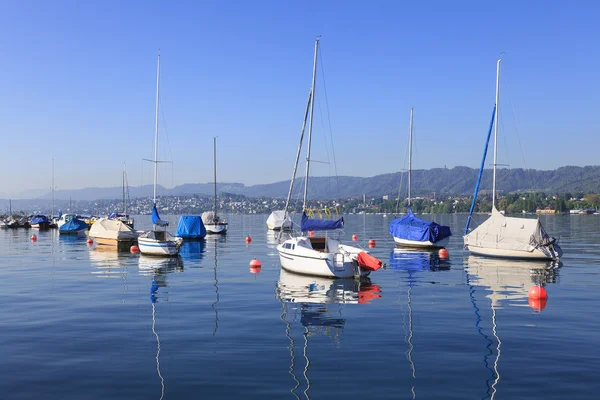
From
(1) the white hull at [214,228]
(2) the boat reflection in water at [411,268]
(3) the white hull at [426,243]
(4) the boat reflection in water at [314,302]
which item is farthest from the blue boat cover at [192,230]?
(4) the boat reflection in water at [314,302]

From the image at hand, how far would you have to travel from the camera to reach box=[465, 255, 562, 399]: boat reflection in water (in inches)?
622

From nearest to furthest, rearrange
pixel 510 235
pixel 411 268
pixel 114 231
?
pixel 411 268 → pixel 510 235 → pixel 114 231

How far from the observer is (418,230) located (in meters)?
56.2

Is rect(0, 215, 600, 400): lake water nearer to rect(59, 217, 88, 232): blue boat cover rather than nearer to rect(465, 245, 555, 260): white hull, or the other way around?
rect(465, 245, 555, 260): white hull

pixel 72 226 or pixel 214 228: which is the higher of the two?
pixel 72 226

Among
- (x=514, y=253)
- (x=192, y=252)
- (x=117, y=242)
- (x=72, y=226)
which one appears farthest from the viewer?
(x=72, y=226)

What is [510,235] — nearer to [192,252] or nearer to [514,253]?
[514,253]

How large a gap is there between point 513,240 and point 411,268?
10556 millimetres

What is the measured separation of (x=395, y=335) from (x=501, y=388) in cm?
564

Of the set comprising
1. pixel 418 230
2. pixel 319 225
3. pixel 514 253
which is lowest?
pixel 514 253

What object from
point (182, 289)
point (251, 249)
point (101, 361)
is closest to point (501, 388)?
point (101, 361)

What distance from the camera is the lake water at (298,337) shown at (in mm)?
13305

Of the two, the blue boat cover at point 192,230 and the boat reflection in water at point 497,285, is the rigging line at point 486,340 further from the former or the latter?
the blue boat cover at point 192,230

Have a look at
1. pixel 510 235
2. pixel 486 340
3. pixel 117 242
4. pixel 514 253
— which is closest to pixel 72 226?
pixel 117 242
